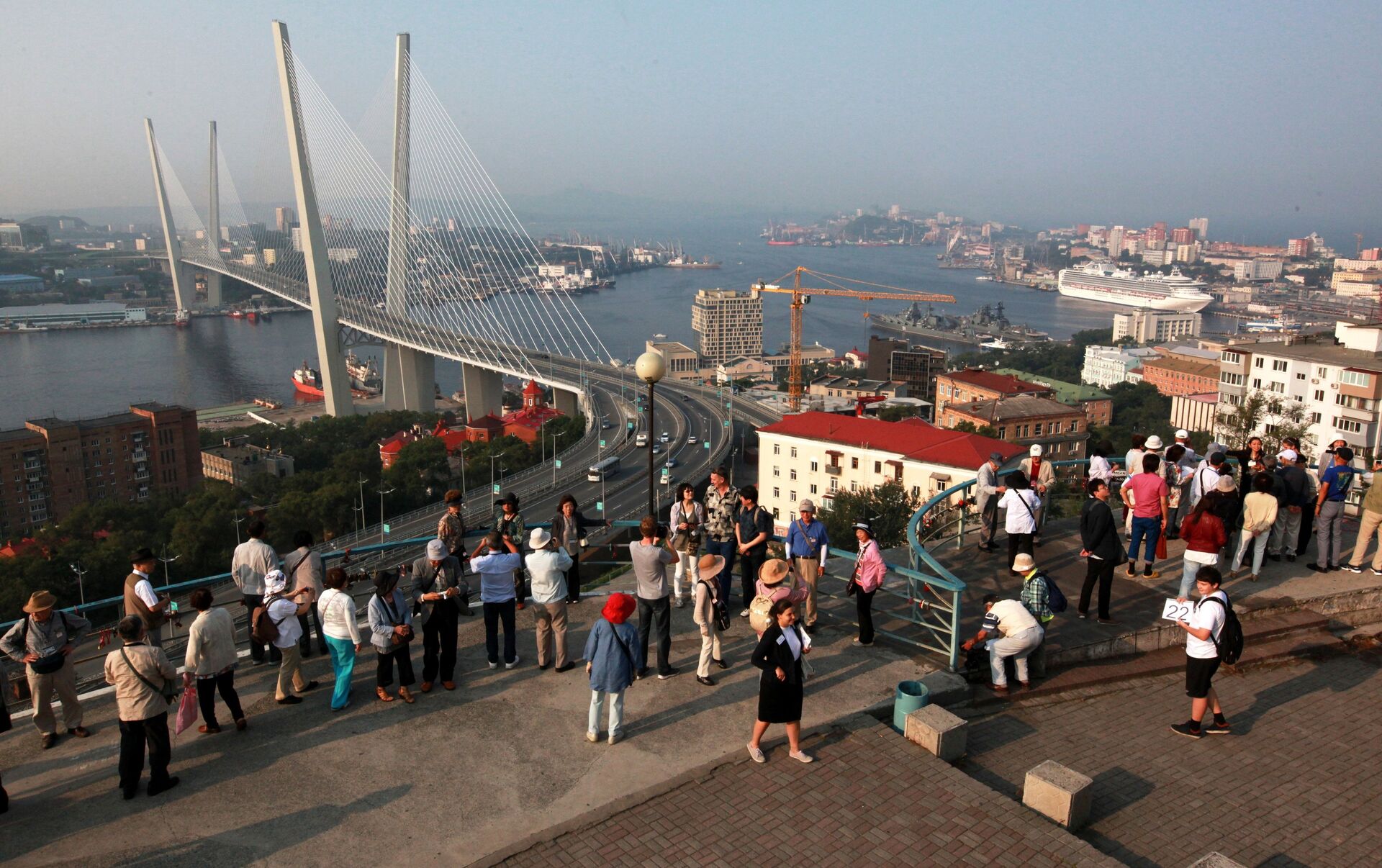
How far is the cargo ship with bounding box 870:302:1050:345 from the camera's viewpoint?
6306cm

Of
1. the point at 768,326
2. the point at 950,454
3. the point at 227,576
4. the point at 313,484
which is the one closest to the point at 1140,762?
the point at 227,576

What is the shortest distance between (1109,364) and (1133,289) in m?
37.0

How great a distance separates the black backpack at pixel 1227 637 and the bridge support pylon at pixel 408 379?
3090 centimetres

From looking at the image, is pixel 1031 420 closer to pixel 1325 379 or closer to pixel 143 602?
pixel 1325 379

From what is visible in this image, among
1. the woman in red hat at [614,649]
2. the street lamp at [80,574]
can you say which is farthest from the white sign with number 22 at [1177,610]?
the street lamp at [80,574]

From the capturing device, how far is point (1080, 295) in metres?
87.6

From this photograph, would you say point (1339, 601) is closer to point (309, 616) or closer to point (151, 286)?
point (309, 616)

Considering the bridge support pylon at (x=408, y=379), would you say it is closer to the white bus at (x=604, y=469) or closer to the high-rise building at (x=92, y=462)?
the high-rise building at (x=92, y=462)

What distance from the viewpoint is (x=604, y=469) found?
71.6 feet

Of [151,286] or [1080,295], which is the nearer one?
[151,286]

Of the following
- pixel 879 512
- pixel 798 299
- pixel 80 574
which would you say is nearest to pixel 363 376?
pixel 798 299

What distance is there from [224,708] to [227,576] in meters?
0.92

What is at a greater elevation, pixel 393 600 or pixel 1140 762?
pixel 393 600

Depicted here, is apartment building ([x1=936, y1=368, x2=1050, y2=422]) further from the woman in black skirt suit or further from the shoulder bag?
the shoulder bag
